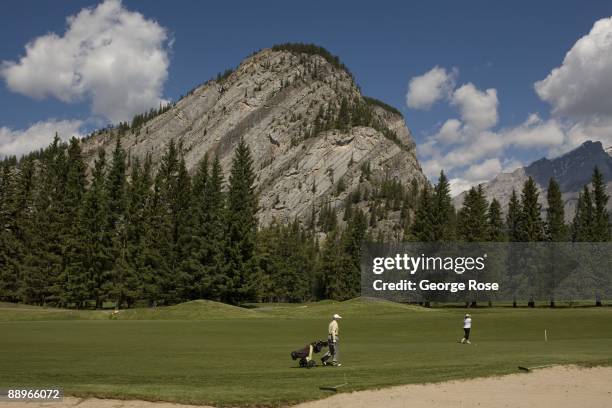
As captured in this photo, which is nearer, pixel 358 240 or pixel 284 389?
pixel 284 389

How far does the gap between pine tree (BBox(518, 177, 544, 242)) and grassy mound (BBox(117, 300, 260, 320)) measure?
53.7 metres

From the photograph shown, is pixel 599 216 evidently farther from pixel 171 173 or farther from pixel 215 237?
pixel 171 173

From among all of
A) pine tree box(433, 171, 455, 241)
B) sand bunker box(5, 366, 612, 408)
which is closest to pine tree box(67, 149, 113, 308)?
pine tree box(433, 171, 455, 241)

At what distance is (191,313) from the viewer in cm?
6259

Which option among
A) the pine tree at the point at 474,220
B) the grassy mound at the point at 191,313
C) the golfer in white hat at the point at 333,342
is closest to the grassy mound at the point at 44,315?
the grassy mound at the point at 191,313

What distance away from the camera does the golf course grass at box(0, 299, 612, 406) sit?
18438 millimetres

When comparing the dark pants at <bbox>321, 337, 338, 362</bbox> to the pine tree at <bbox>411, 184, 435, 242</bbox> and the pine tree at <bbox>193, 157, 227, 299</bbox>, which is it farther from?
the pine tree at <bbox>411, 184, 435, 242</bbox>

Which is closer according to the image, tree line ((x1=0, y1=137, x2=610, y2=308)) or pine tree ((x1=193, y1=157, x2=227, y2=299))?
pine tree ((x1=193, y1=157, x2=227, y2=299))

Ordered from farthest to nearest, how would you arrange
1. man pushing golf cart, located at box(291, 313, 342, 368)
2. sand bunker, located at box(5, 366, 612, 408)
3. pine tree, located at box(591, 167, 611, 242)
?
pine tree, located at box(591, 167, 611, 242), man pushing golf cart, located at box(291, 313, 342, 368), sand bunker, located at box(5, 366, 612, 408)

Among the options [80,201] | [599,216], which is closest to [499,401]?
[80,201]

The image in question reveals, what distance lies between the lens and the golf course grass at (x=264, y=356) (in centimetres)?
1844

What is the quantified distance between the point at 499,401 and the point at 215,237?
2688 inches

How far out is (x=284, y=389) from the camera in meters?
17.9

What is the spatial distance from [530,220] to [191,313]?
62.3 m
